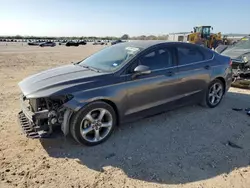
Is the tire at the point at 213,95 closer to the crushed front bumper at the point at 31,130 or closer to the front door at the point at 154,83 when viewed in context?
the front door at the point at 154,83

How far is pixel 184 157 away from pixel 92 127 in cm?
147

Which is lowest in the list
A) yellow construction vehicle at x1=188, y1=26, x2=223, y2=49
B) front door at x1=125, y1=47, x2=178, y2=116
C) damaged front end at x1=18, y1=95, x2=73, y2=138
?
damaged front end at x1=18, y1=95, x2=73, y2=138

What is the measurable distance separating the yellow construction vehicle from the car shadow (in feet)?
71.5

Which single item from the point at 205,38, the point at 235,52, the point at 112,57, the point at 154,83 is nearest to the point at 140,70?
the point at 154,83

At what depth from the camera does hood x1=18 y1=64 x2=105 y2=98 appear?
358 centimetres

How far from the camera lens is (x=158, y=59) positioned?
14.7 ft

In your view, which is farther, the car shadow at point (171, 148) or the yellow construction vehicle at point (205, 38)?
the yellow construction vehicle at point (205, 38)

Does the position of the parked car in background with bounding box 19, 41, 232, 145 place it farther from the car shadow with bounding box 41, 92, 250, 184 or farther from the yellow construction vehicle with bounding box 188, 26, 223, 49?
the yellow construction vehicle with bounding box 188, 26, 223, 49

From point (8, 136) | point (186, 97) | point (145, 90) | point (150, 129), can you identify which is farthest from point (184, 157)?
point (8, 136)

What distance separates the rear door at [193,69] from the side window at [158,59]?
10.7 inches

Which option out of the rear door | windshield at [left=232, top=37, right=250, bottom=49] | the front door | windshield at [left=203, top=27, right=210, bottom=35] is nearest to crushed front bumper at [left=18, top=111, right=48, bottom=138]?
the front door

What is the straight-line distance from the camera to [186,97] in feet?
16.1

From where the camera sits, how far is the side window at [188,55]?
4.83 metres

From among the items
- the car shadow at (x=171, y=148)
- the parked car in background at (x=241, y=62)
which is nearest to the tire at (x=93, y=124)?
the car shadow at (x=171, y=148)
